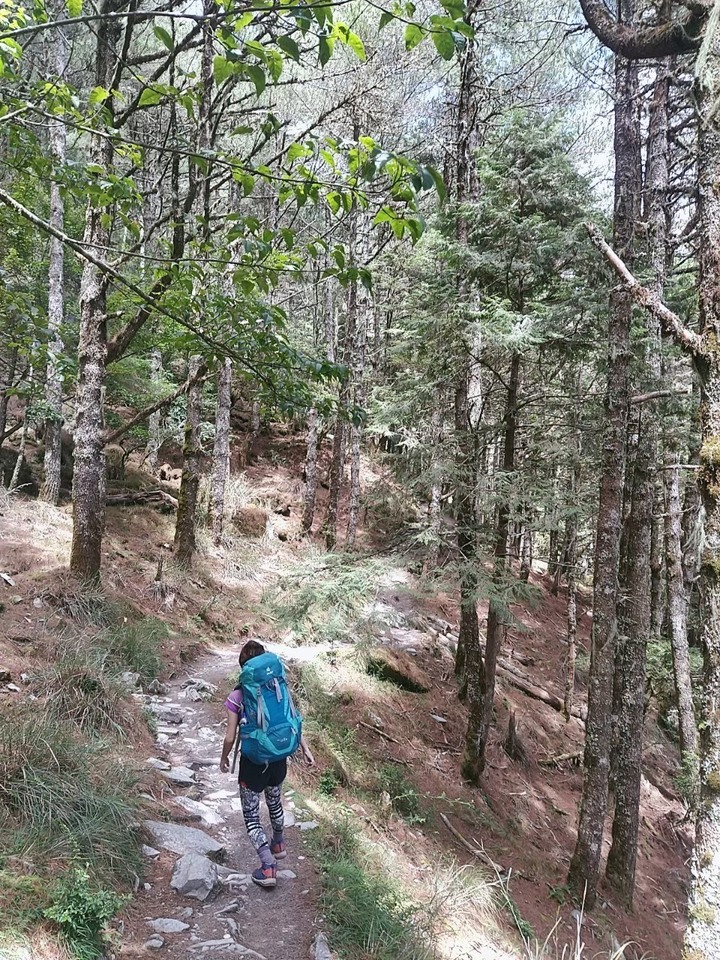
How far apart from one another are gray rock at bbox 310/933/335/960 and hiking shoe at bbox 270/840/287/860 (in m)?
0.71

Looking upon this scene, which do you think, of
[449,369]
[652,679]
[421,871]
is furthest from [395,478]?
[652,679]

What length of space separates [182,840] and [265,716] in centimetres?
129

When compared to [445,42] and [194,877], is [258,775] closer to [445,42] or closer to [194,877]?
[194,877]

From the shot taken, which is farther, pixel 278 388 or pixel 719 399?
pixel 278 388

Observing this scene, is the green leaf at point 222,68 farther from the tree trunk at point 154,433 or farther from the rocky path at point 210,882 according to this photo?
the tree trunk at point 154,433

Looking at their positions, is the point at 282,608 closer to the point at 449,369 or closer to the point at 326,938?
the point at 449,369

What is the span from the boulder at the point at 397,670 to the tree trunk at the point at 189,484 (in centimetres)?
417

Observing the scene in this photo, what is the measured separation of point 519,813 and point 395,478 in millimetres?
5806

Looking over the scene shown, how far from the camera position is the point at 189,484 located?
1119cm

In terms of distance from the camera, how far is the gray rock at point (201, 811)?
A: 4.78 meters

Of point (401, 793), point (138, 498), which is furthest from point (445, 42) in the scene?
point (138, 498)

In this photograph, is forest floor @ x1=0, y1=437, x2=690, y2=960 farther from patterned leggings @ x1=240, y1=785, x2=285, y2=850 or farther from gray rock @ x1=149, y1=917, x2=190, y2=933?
patterned leggings @ x1=240, y1=785, x2=285, y2=850

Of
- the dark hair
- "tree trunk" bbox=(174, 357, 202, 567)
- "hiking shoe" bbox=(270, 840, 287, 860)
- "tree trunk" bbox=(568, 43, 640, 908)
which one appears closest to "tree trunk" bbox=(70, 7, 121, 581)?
"tree trunk" bbox=(174, 357, 202, 567)

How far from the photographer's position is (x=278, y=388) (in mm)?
3299
